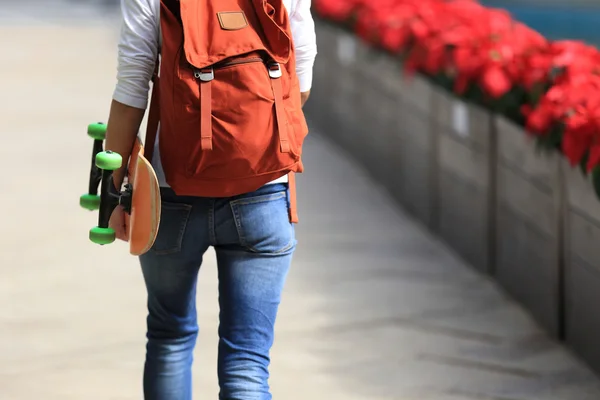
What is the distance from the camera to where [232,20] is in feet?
10.1

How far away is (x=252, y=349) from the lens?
3295 millimetres

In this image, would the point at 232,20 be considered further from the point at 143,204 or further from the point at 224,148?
the point at 143,204

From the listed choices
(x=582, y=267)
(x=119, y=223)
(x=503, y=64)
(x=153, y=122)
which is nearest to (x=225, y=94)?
(x=153, y=122)

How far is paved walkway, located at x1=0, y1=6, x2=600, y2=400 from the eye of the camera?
15.5ft

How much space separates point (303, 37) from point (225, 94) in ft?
1.12

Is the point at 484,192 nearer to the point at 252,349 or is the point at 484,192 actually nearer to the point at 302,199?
the point at 302,199

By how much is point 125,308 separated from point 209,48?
9.10 feet

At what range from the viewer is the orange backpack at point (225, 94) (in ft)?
9.95

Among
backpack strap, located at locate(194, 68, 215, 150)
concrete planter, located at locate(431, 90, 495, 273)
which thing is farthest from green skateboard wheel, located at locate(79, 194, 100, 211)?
concrete planter, located at locate(431, 90, 495, 273)

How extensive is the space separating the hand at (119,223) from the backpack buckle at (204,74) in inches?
20.5

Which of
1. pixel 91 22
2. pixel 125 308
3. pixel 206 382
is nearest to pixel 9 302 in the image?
pixel 125 308

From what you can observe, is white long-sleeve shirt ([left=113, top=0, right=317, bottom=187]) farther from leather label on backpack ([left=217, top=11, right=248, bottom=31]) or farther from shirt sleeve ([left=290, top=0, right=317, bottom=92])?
leather label on backpack ([left=217, top=11, right=248, bottom=31])

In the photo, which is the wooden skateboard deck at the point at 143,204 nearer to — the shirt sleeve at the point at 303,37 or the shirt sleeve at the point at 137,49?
the shirt sleeve at the point at 137,49

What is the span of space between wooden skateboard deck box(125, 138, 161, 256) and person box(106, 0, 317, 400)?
0.25ft
